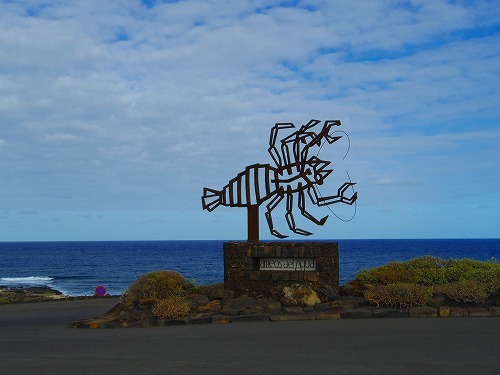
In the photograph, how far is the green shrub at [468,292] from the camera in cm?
1256

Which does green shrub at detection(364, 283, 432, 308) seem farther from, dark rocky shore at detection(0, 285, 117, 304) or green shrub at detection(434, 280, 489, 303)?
dark rocky shore at detection(0, 285, 117, 304)

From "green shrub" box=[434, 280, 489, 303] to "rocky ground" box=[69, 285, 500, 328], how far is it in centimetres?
11

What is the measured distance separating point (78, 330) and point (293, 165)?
233 inches

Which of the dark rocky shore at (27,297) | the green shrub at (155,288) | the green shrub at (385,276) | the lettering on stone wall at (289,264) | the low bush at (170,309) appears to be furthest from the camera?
the dark rocky shore at (27,297)

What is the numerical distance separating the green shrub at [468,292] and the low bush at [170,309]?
5308 millimetres

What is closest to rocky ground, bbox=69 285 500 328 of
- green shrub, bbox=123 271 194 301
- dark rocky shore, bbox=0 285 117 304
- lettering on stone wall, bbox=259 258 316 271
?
green shrub, bbox=123 271 194 301

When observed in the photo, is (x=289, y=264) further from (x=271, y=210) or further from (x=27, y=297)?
(x=27, y=297)

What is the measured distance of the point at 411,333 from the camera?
33.1ft

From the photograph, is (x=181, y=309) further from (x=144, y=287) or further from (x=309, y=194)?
(x=309, y=194)

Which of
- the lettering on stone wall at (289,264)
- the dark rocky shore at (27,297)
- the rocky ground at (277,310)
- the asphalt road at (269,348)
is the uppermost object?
the lettering on stone wall at (289,264)

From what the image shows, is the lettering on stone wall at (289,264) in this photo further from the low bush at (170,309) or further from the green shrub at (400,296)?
the low bush at (170,309)

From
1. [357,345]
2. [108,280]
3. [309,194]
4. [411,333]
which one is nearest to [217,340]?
[357,345]

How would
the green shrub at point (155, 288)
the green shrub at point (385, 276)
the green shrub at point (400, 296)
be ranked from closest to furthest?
the green shrub at point (400, 296), the green shrub at point (155, 288), the green shrub at point (385, 276)

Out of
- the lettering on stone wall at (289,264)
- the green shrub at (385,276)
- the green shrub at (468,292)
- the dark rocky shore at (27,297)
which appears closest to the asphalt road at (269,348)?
the green shrub at (468,292)
